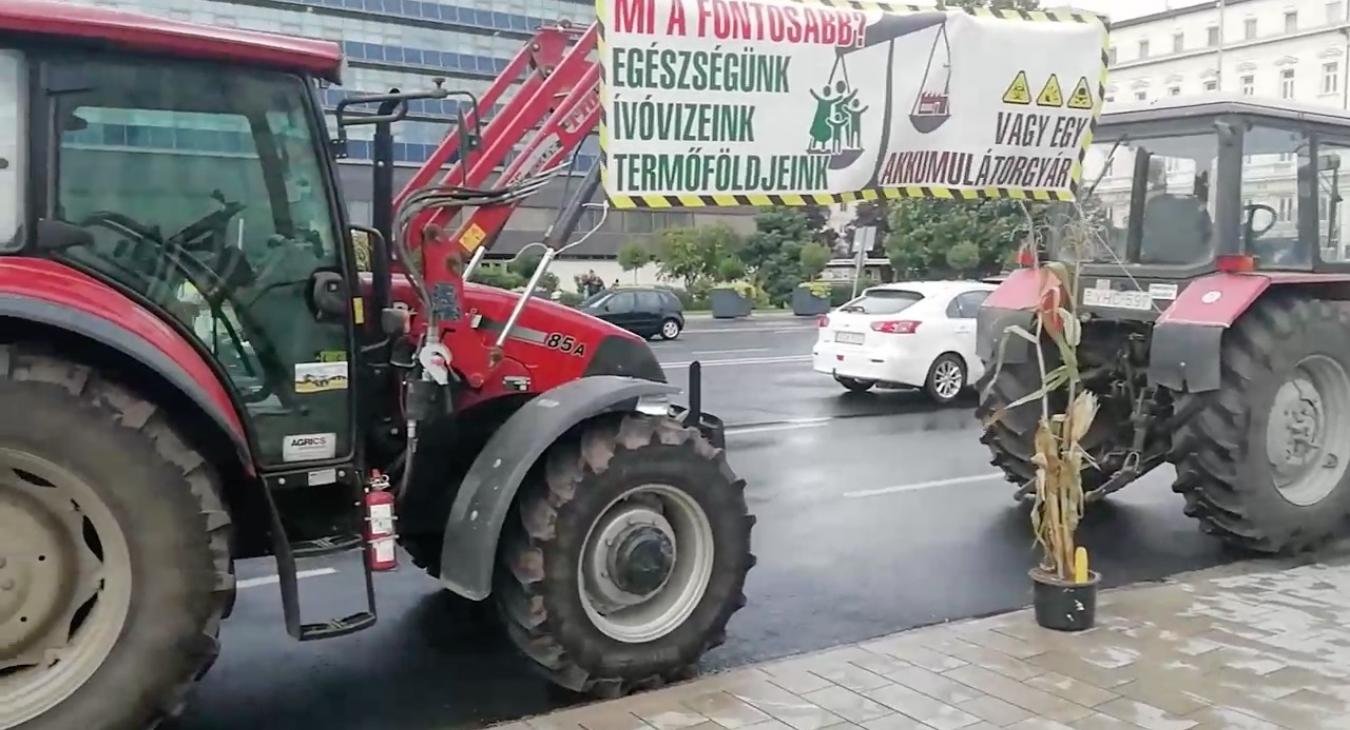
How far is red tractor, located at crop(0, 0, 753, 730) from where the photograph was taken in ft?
12.6

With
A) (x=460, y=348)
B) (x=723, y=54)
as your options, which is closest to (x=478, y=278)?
(x=460, y=348)

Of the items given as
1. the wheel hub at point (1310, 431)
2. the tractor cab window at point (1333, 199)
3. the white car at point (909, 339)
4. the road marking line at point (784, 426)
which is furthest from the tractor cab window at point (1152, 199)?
the white car at point (909, 339)

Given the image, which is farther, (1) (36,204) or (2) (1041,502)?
(2) (1041,502)

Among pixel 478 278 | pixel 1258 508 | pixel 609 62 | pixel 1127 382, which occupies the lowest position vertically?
pixel 1258 508

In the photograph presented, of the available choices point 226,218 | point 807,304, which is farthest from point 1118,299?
point 807,304

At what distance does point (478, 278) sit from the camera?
5438mm

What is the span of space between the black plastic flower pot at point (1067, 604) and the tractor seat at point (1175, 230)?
2.74m

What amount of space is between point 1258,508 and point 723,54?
14.1ft

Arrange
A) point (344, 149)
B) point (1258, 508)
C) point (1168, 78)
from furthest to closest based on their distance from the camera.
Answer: point (1168, 78) < point (1258, 508) < point (344, 149)

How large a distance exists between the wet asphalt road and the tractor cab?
1.70 meters

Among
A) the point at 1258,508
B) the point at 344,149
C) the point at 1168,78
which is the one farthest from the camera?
the point at 1168,78

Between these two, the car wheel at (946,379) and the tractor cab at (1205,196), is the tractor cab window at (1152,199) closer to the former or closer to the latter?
the tractor cab at (1205,196)

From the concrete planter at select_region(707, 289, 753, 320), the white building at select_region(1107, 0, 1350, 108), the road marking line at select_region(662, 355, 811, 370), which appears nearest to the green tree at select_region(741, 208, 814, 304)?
the concrete planter at select_region(707, 289, 753, 320)

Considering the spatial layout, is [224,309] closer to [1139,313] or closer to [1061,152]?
[1061,152]
